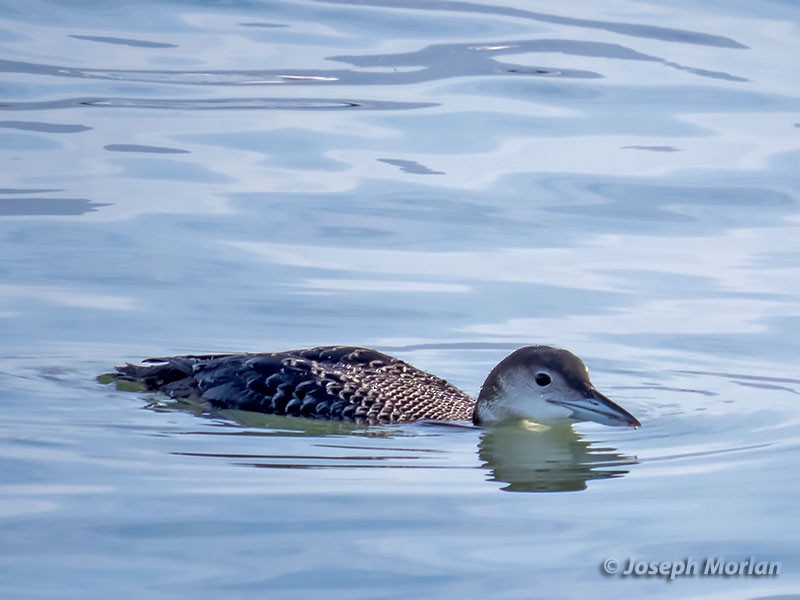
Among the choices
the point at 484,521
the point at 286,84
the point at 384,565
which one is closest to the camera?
the point at 384,565

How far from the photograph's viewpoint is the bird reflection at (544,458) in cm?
780

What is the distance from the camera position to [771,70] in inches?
720

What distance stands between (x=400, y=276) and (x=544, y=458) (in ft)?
11.3

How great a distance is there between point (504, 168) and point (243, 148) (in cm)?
221

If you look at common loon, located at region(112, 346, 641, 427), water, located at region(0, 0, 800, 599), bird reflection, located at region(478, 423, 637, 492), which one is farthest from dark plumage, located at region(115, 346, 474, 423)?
bird reflection, located at region(478, 423, 637, 492)

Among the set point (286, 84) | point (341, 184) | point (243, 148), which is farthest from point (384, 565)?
point (286, 84)

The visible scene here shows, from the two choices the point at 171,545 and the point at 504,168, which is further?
the point at 504,168

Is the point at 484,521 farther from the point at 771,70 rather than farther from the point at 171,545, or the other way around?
the point at 771,70

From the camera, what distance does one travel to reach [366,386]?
9.06 metres

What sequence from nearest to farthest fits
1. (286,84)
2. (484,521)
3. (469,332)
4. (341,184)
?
(484,521) < (469,332) < (341,184) < (286,84)

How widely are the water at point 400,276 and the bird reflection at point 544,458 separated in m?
0.02

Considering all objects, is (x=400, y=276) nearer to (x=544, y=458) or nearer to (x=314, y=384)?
(x=314, y=384)

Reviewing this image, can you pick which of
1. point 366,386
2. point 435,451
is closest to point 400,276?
point 366,386

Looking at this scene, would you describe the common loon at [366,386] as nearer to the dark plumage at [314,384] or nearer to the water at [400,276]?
the dark plumage at [314,384]
